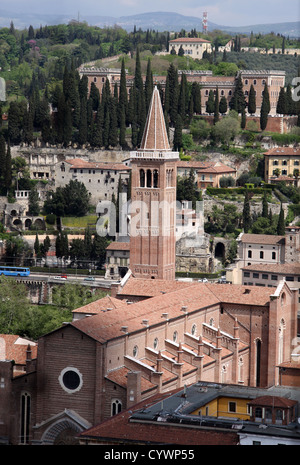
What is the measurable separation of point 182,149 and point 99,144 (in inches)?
150

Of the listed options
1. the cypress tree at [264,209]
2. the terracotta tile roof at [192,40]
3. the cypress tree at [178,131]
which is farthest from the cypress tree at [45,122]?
the terracotta tile roof at [192,40]

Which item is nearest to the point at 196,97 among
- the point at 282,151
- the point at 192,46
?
the point at 282,151

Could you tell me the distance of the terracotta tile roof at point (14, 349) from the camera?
27891 mm

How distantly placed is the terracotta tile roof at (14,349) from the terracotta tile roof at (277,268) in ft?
44.4

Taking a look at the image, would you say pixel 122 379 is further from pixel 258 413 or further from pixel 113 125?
pixel 113 125

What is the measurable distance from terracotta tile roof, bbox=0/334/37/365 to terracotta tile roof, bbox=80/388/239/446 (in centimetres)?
934

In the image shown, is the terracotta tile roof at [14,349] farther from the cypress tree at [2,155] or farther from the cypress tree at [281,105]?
the cypress tree at [281,105]

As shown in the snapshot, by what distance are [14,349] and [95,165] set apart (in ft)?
79.2

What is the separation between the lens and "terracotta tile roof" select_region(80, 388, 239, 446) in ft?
55.9

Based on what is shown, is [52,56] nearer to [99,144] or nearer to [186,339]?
[99,144]

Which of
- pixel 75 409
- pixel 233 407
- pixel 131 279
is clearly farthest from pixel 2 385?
pixel 131 279

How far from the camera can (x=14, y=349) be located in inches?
1129

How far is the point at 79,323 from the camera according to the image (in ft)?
76.1
